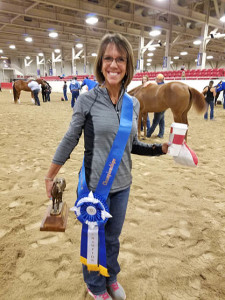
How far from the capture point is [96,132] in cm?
120

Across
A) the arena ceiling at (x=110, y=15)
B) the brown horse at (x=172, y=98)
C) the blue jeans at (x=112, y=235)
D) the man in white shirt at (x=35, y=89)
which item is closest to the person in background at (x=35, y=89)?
the man in white shirt at (x=35, y=89)

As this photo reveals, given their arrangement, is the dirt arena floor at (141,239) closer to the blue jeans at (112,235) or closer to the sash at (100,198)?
the blue jeans at (112,235)

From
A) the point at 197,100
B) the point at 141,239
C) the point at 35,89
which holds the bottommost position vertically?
the point at 141,239

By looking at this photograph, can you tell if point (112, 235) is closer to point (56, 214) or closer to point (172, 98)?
point (56, 214)

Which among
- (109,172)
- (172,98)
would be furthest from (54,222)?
(172,98)

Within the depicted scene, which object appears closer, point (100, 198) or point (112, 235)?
point (100, 198)

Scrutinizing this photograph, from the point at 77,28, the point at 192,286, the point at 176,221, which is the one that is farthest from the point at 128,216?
the point at 77,28

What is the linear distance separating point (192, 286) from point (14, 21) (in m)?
21.4

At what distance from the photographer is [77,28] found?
69.1 feet

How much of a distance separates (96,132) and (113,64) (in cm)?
42

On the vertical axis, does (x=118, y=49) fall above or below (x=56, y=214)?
above

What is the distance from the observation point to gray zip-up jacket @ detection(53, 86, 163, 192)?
120cm

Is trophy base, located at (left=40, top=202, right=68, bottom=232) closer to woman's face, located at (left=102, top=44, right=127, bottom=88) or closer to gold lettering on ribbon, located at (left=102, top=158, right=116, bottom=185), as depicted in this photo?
gold lettering on ribbon, located at (left=102, top=158, right=116, bottom=185)

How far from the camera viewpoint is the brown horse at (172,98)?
510 cm
